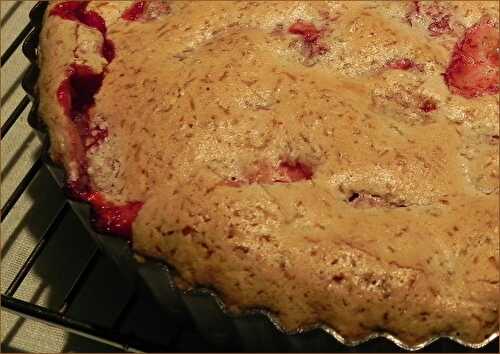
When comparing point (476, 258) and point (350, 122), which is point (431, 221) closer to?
point (476, 258)

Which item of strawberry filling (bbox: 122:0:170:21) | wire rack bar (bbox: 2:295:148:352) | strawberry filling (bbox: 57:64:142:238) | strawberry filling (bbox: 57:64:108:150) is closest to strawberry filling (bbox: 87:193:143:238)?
strawberry filling (bbox: 57:64:142:238)

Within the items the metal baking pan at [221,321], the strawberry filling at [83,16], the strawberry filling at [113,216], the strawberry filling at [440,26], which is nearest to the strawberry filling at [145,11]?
the strawberry filling at [83,16]

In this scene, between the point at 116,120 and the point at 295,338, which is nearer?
the point at 295,338

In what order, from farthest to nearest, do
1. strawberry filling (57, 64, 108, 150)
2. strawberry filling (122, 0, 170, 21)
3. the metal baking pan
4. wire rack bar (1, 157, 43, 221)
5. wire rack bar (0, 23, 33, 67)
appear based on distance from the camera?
wire rack bar (0, 23, 33, 67) → wire rack bar (1, 157, 43, 221) → strawberry filling (122, 0, 170, 21) → strawberry filling (57, 64, 108, 150) → the metal baking pan

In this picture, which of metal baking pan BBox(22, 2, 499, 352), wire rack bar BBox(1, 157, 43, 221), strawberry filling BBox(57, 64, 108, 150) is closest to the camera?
metal baking pan BBox(22, 2, 499, 352)

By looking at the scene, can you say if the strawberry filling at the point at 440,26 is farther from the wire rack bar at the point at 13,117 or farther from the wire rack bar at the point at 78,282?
the wire rack bar at the point at 13,117

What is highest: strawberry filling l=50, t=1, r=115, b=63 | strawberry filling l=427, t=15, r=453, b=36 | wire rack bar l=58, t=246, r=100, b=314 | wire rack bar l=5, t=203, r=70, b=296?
strawberry filling l=50, t=1, r=115, b=63

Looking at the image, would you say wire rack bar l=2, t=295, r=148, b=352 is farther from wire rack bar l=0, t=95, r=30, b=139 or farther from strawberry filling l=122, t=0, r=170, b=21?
strawberry filling l=122, t=0, r=170, b=21

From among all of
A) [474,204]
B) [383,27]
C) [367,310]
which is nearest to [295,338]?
[367,310]
